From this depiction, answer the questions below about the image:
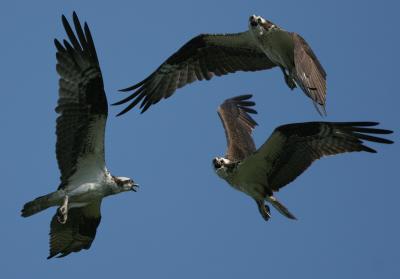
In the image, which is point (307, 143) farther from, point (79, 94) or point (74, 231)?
point (74, 231)

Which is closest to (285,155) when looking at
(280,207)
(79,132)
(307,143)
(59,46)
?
(307,143)

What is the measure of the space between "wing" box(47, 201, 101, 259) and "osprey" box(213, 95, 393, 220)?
83.3 inches

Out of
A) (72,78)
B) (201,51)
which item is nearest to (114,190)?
(72,78)

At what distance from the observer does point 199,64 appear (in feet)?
50.6

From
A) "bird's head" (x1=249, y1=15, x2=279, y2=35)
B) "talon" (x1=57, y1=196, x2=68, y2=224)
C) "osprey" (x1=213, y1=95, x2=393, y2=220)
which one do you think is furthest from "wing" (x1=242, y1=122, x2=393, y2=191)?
"talon" (x1=57, y1=196, x2=68, y2=224)

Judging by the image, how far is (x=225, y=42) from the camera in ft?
49.6

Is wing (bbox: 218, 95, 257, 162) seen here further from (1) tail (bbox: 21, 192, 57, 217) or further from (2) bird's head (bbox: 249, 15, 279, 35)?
(1) tail (bbox: 21, 192, 57, 217)

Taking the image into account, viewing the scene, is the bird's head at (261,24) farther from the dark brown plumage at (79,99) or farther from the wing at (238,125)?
the dark brown plumage at (79,99)

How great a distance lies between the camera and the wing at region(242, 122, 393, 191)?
12312 mm

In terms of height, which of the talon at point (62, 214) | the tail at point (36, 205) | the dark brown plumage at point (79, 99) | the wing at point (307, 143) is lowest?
the talon at point (62, 214)

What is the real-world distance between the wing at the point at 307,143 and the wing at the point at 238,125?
1311 mm

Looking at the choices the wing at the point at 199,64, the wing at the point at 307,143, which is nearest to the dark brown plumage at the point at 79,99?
the wing at the point at 199,64

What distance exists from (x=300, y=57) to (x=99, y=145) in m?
2.91

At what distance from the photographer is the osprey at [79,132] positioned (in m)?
13.4
